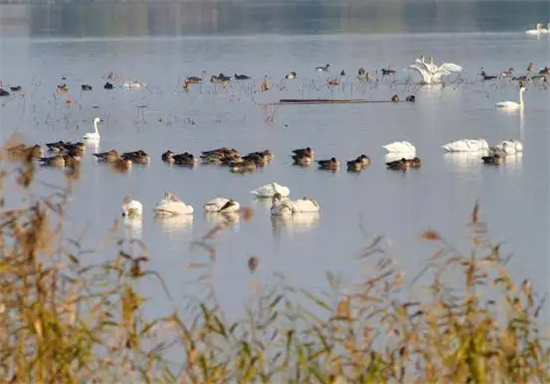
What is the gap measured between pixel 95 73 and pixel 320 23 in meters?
37.1

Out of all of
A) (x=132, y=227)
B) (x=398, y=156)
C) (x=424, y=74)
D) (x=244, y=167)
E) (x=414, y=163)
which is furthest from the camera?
(x=424, y=74)

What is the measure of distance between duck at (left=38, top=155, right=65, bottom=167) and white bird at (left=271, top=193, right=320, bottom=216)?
462 cm

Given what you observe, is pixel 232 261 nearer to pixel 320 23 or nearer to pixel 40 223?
pixel 40 223

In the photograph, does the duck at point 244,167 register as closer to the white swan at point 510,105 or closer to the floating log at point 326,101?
the white swan at point 510,105

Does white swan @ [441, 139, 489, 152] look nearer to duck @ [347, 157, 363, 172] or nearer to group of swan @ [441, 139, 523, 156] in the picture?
group of swan @ [441, 139, 523, 156]

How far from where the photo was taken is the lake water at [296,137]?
1144 centimetres

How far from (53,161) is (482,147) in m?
5.38

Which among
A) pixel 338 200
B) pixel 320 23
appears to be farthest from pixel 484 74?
pixel 320 23

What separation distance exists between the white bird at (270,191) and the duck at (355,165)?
7.16 feet

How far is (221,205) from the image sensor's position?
1349 cm

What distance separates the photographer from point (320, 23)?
233 feet

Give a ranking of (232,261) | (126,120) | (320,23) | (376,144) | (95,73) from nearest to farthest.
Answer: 1. (232,261)
2. (376,144)
3. (126,120)
4. (95,73)
5. (320,23)

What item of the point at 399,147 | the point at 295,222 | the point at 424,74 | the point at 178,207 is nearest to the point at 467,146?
the point at 399,147

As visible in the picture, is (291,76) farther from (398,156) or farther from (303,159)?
(303,159)
